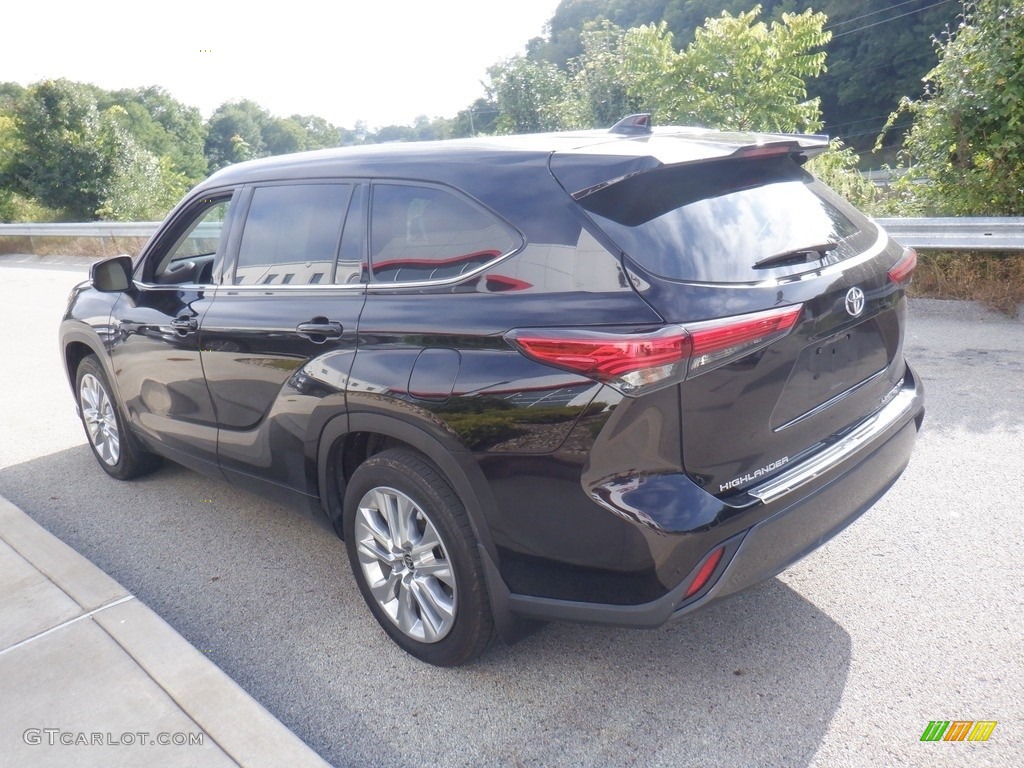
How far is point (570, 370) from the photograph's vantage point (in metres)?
2.50

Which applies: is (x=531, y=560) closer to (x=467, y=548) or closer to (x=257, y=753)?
(x=467, y=548)

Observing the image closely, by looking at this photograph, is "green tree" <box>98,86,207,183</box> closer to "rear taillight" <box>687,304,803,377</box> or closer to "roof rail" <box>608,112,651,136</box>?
"roof rail" <box>608,112,651,136</box>

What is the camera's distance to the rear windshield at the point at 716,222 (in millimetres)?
2598

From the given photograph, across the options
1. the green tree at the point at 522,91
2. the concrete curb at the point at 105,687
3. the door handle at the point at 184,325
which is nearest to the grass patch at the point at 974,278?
the door handle at the point at 184,325

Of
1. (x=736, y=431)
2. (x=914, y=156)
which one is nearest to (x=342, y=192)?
(x=736, y=431)

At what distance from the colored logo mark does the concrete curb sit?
6.00 feet

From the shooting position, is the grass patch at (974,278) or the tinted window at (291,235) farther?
the grass patch at (974,278)

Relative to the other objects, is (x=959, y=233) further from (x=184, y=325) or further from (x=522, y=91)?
(x=522, y=91)

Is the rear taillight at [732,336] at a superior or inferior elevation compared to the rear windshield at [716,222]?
inferior

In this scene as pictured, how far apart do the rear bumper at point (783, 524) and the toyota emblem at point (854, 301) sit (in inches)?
16.6

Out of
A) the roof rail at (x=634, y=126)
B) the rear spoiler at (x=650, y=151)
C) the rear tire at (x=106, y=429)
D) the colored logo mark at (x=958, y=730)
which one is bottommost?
the colored logo mark at (x=958, y=730)

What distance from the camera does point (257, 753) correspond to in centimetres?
263

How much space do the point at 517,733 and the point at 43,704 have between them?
1.67m

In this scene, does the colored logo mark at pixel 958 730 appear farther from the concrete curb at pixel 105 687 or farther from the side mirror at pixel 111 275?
the side mirror at pixel 111 275
